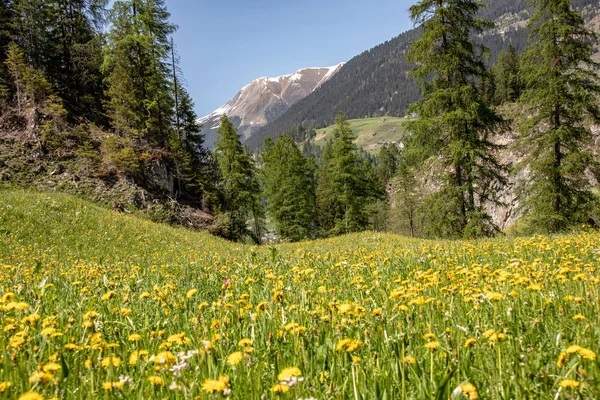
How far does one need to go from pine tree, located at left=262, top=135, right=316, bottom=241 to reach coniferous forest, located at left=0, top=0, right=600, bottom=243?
186 inches

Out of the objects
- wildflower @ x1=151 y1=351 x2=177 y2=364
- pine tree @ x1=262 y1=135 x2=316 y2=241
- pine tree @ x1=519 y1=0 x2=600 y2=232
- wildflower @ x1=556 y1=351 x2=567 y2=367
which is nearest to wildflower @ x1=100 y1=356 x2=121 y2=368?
wildflower @ x1=151 y1=351 x2=177 y2=364

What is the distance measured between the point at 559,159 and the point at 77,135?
29.1 m

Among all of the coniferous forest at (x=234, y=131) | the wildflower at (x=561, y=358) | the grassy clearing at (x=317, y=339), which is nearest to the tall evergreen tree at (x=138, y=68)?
the coniferous forest at (x=234, y=131)

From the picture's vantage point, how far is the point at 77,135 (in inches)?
925

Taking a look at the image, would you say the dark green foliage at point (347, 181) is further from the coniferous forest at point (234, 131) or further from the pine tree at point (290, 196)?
the pine tree at point (290, 196)

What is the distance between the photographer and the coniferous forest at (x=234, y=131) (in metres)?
16.4

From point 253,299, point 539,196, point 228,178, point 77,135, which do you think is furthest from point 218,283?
point 228,178

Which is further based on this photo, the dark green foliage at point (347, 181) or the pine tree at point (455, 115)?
the dark green foliage at point (347, 181)

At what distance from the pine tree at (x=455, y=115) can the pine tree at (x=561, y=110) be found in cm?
230

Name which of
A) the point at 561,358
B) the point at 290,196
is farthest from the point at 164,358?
the point at 290,196

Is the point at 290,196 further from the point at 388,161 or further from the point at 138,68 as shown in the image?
the point at 388,161

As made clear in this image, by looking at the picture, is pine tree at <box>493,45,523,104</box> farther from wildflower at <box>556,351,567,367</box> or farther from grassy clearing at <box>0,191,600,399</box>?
wildflower at <box>556,351,567,367</box>

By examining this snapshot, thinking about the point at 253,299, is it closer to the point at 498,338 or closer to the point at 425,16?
the point at 498,338

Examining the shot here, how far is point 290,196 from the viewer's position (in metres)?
42.7
